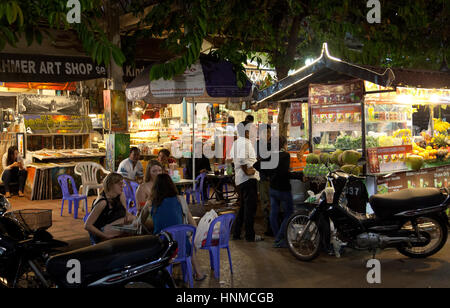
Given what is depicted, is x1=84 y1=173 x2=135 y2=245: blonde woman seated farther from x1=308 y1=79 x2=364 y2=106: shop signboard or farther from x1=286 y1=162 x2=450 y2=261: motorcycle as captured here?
x1=308 y1=79 x2=364 y2=106: shop signboard

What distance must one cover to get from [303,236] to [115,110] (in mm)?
4713

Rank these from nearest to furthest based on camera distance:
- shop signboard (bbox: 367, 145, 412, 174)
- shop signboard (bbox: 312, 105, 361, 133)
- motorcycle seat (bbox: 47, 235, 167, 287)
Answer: motorcycle seat (bbox: 47, 235, 167, 287) → shop signboard (bbox: 367, 145, 412, 174) → shop signboard (bbox: 312, 105, 361, 133)

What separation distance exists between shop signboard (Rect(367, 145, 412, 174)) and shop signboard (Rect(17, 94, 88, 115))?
9.44m

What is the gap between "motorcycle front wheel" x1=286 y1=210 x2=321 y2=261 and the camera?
6949 mm

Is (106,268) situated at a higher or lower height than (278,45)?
lower

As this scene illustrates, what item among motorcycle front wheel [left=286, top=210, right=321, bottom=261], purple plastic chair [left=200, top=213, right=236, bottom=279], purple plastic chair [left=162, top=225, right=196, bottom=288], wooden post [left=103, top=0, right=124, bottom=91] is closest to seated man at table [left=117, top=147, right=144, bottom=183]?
wooden post [left=103, top=0, right=124, bottom=91]

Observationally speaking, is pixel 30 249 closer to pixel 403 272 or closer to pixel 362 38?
pixel 403 272

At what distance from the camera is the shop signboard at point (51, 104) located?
547 inches

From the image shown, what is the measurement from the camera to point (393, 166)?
8945 mm

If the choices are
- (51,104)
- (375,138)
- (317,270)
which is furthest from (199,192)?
(317,270)

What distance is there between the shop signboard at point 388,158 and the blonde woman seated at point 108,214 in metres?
4.43
